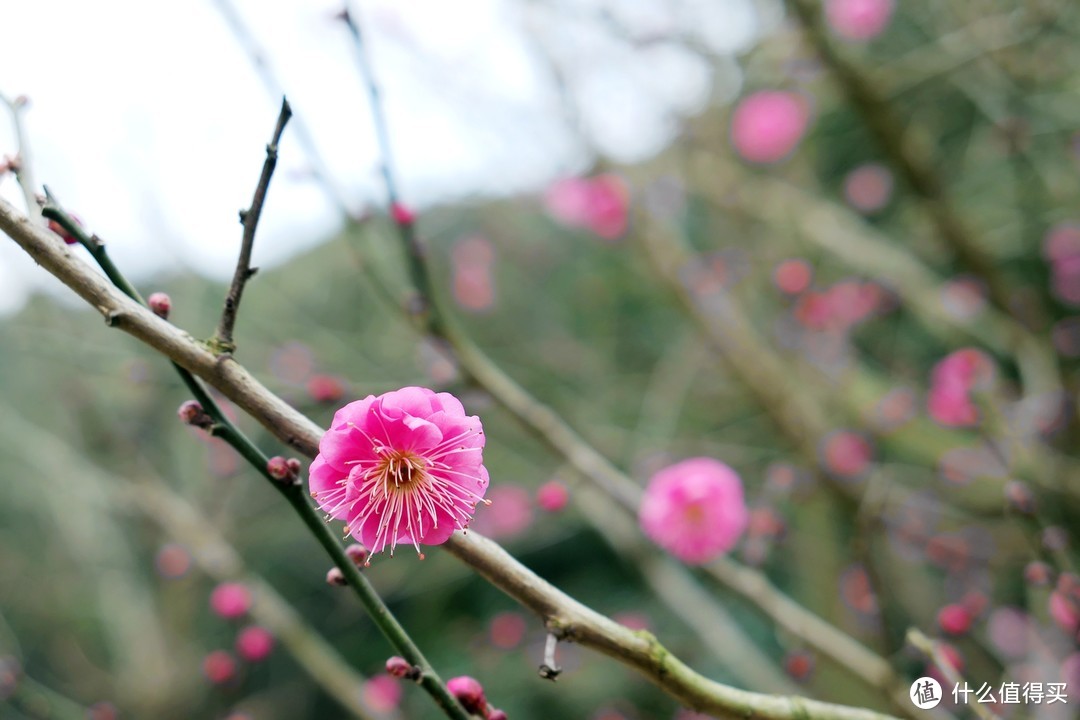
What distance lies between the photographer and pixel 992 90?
2645mm

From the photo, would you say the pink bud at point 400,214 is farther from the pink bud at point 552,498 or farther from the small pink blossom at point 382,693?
the small pink blossom at point 382,693

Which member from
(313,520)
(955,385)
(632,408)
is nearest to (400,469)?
(313,520)

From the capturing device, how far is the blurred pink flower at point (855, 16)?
10.6 ft

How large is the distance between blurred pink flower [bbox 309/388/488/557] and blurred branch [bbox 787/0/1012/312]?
1.62 metres

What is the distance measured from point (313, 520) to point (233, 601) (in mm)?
1272

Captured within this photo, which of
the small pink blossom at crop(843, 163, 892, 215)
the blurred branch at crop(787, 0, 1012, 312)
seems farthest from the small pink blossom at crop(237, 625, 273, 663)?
the small pink blossom at crop(843, 163, 892, 215)

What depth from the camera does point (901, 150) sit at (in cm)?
205

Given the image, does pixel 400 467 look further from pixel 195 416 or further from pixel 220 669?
pixel 220 669

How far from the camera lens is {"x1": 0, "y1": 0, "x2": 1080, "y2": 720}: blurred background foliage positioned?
252 cm

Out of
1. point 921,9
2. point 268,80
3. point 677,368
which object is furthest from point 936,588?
point 268,80

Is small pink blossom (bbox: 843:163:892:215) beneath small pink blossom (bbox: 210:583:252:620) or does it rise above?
above

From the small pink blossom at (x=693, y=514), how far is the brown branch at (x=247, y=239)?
3.61 feet

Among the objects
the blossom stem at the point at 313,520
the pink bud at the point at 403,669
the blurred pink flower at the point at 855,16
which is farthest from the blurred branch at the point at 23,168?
the blurred pink flower at the point at 855,16

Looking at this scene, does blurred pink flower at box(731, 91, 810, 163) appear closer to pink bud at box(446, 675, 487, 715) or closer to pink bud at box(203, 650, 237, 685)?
pink bud at box(203, 650, 237, 685)
